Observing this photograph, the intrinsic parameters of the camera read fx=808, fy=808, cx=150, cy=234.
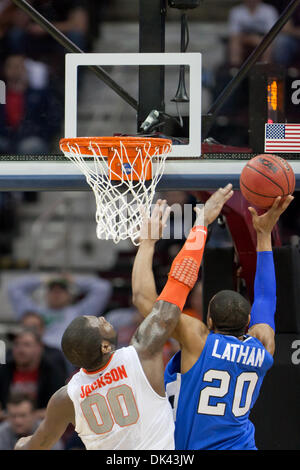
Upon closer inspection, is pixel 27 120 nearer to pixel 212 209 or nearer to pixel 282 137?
pixel 282 137

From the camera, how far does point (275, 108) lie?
15.9 ft

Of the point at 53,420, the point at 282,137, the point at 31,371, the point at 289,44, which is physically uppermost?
the point at 289,44

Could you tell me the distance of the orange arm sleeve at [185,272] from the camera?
3838 mm

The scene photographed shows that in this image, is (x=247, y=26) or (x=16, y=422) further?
(x=247, y=26)

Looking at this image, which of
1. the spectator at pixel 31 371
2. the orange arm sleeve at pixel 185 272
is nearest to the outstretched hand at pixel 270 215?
the orange arm sleeve at pixel 185 272

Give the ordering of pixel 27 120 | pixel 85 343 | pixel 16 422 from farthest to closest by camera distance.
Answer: pixel 16 422 < pixel 27 120 < pixel 85 343

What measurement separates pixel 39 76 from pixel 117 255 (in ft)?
7.70

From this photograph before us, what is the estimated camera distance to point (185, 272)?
3.90 meters

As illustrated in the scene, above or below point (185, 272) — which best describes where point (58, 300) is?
below

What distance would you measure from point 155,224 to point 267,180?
0.61 metres

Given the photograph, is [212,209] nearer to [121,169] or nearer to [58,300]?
[121,169]

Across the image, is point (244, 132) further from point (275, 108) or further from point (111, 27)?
point (111, 27)

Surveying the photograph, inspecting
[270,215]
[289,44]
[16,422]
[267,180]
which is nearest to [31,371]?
[16,422]

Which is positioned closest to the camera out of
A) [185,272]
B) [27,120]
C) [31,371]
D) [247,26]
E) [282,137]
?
[185,272]
